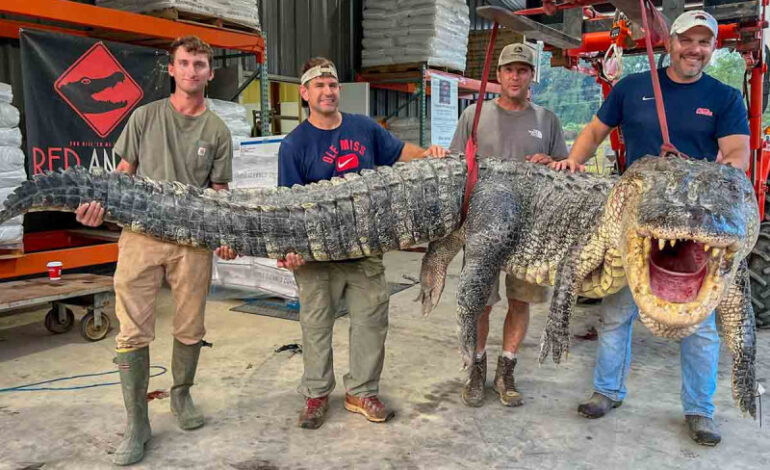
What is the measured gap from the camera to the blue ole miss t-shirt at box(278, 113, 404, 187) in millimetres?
2830

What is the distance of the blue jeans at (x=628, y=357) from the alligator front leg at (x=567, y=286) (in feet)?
2.39

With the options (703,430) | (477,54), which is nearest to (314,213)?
(703,430)

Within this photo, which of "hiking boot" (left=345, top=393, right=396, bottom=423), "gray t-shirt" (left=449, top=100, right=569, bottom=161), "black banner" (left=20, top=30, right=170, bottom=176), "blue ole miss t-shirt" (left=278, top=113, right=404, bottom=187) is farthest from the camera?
"black banner" (left=20, top=30, right=170, bottom=176)

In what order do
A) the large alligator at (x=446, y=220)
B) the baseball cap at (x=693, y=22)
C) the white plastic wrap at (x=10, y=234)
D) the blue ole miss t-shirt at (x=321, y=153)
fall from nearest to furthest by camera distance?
the large alligator at (x=446, y=220)
the baseball cap at (x=693, y=22)
the blue ole miss t-shirt at (x=321, y=153)
the white plastic wrap at (x=10, y=234)

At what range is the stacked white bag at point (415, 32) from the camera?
7.61 meters

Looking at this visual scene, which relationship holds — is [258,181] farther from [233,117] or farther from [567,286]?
[567,286]

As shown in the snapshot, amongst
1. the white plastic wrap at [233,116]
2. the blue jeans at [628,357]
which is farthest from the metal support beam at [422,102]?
the blue jeans at [628,357]

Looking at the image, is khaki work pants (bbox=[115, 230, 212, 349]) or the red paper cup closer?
khaki work pants (bbox=[115, 230, 212, 349])

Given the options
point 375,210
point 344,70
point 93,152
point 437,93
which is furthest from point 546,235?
point 344,70

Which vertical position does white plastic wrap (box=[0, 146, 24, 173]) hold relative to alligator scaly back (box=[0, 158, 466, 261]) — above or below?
above

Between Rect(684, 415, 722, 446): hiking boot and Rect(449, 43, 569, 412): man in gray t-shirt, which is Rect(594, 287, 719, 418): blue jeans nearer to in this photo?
Rect(684, 415, 722, 446): hiking boot

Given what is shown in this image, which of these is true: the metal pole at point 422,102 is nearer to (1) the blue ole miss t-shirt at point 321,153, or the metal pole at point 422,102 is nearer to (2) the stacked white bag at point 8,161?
(2) the stacked white bag at point 8,161

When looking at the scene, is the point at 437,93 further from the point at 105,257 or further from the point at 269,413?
the point at 269,413

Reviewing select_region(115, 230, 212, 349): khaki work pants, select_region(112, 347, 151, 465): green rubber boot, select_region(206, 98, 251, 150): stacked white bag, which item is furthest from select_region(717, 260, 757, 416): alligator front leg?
select_region(206, 98, 251, 150): stacked white bag
